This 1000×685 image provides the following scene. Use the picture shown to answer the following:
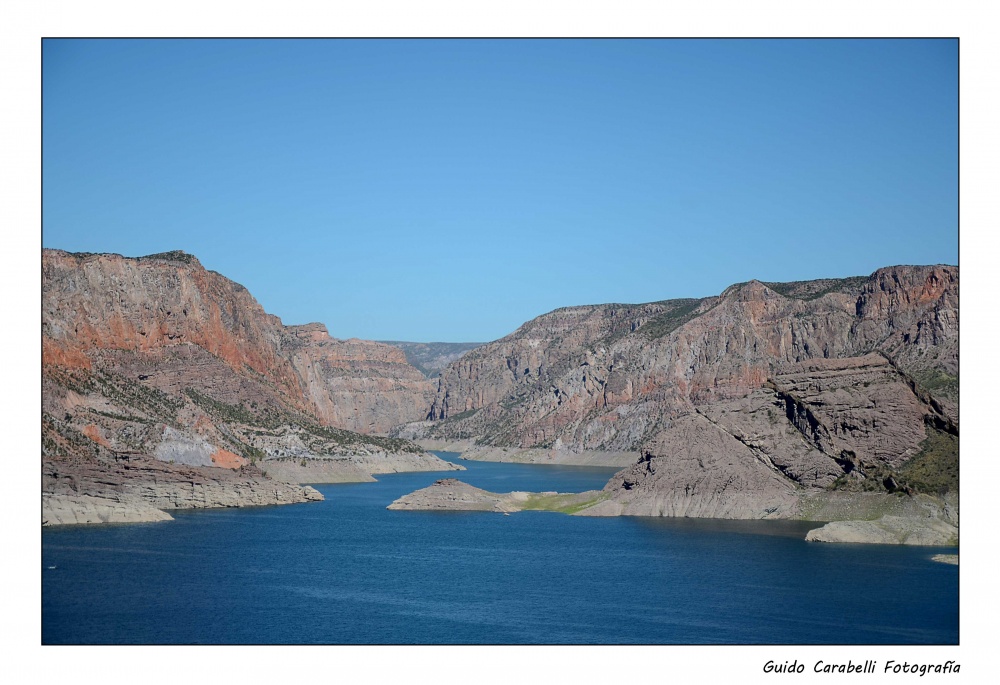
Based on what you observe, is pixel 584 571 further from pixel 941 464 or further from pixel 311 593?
pixel 941 464

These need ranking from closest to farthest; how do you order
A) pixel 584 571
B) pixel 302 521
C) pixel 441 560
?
pixel 584 571 → pixel 441 560 → pixel 302 521

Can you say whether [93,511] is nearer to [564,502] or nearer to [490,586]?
[490,586]

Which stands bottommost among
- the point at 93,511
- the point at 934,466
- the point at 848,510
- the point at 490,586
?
the point at 490,586

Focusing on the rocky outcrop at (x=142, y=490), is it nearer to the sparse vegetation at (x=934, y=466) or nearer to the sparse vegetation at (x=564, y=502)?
the sparse vegetation at (x=564, y=502)

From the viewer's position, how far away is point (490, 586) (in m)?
98.5

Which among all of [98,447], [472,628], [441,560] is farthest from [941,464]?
[98,447]

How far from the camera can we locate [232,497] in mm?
161375

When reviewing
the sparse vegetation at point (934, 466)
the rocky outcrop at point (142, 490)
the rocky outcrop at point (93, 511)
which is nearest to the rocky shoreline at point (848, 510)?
the sparse vegetation at point (934, 466)

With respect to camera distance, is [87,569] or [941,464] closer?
[87,569]

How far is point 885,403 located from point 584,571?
45331 mm

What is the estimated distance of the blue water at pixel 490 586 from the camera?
80438mm

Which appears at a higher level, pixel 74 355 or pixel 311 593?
pixel 74 355

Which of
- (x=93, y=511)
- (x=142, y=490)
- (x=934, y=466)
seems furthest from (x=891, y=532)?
(x=142, y=490)

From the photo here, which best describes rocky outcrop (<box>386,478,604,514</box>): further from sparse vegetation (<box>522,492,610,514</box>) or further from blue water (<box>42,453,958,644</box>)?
blue water (<box>42,453,958,644</box>)
